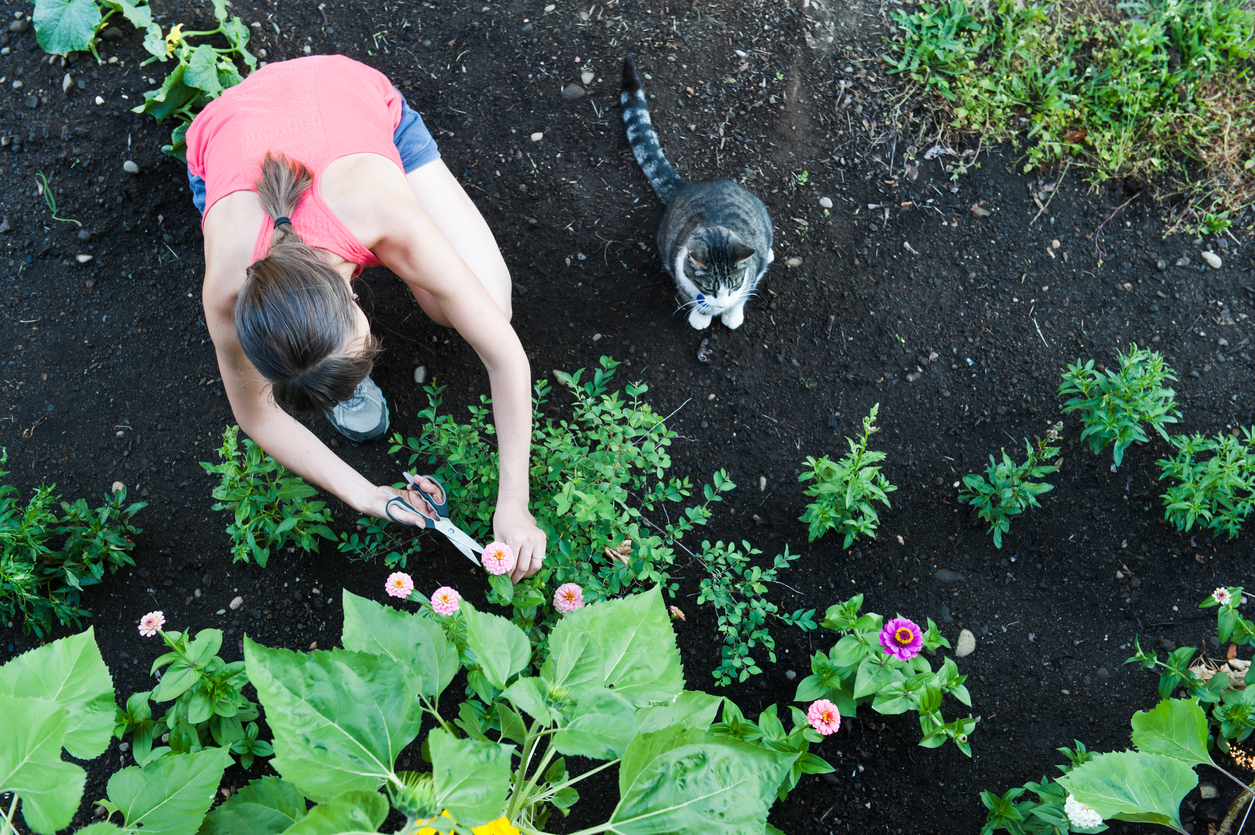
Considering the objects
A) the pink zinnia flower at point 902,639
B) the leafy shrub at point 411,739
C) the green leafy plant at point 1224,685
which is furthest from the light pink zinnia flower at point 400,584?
the green leafy plant at point 1224,685

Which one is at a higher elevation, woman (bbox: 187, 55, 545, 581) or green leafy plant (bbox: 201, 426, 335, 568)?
woman (bbox: 187, 55, 545, 581)

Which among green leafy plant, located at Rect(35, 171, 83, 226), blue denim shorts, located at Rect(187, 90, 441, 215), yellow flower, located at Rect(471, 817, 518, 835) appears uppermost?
blue denim shorts, located at Rect(187, 90, 441, 215)

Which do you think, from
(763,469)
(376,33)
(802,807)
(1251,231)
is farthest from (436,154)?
(1251,231)

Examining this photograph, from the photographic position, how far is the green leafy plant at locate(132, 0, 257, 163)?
2.62m

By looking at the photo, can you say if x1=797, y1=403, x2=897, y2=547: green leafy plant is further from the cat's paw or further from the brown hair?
the brown hair

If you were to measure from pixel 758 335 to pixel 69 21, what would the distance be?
283 centimetres

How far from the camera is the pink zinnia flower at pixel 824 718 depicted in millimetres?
1558

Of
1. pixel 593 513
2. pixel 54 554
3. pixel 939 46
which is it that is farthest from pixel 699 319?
pixel 54 554

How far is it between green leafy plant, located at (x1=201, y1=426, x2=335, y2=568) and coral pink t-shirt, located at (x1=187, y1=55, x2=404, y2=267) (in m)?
0.57

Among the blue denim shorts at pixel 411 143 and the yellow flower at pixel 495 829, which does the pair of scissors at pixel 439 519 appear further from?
the blue denim shorts at pixel 411 143

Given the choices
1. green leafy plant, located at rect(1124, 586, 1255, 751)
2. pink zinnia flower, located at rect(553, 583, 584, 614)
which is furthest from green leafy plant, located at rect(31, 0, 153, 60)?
green leafy plant, located at rect(1124, 586, 1255, 751)

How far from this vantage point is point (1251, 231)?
2918mm

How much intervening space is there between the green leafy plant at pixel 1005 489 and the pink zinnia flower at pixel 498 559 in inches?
61.7

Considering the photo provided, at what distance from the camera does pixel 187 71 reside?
262 centimetres
